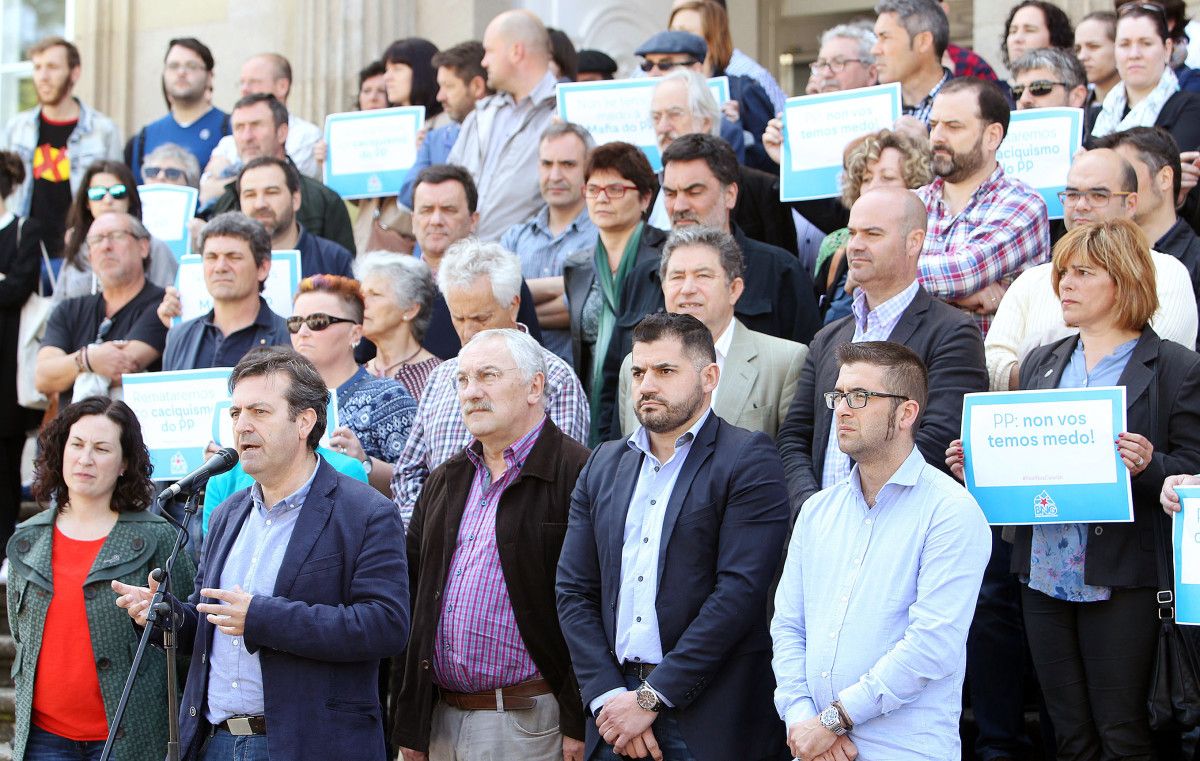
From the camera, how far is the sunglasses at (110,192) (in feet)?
32.2

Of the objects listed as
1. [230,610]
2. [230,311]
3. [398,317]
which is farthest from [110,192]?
[230,610]

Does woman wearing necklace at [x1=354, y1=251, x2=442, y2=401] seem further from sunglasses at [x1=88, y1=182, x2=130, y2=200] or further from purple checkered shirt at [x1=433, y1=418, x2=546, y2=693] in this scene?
sunglasses at [x1=88, y1=182, x2=130, y2=200]

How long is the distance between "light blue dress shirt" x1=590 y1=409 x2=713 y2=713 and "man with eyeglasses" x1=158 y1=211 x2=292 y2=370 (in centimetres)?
274

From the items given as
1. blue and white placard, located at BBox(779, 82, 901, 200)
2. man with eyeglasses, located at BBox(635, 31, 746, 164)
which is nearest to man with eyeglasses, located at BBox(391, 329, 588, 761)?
blue and white placard, located at BBox(779, 82, 901, 200)

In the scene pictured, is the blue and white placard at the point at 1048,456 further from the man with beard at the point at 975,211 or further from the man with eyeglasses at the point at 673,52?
the man with eyeglasses at the point at 673,52

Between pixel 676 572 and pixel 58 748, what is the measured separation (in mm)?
2492

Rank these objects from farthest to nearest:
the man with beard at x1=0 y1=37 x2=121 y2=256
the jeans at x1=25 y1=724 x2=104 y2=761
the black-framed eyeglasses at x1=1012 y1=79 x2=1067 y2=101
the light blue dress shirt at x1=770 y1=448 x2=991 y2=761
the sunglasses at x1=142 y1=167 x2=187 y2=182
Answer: the man with beard at x1=0 y1=37 x2=121 y2=256 < the sunglasses at x1=142 y1=167 x2=187 y2=182 < the black-framed eyeglasses at x1=1012 y1=79 x2=1067 y2=101 < the jeans at x1=25 y1=724 x2=104 y2=761 < the light blue dress shirt at x1=770 y1=448 x2=991 y2=761

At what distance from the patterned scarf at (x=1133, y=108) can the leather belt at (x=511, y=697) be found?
4.43 m

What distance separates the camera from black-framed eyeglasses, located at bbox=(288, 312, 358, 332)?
291 inches

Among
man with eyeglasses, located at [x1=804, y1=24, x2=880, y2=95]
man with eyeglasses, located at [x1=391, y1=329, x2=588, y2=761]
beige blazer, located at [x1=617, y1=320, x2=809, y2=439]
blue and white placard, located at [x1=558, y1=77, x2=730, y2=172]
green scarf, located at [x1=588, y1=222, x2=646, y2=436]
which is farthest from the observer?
man with eyeglasses, located at [x1=804, y1=24, x2=880, y2=95]

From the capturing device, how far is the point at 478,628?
240 inches

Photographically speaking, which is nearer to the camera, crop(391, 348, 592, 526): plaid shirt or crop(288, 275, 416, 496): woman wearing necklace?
crop(391, 348, 592, 526): plaid shirt

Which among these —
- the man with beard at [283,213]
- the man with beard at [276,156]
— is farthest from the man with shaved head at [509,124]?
the man with beard at [283,213]

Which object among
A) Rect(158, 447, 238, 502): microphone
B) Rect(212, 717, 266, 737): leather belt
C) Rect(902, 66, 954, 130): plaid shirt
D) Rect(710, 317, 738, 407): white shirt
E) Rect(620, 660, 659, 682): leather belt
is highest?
Rect(902, 66, 954, 130): plaid shirt
